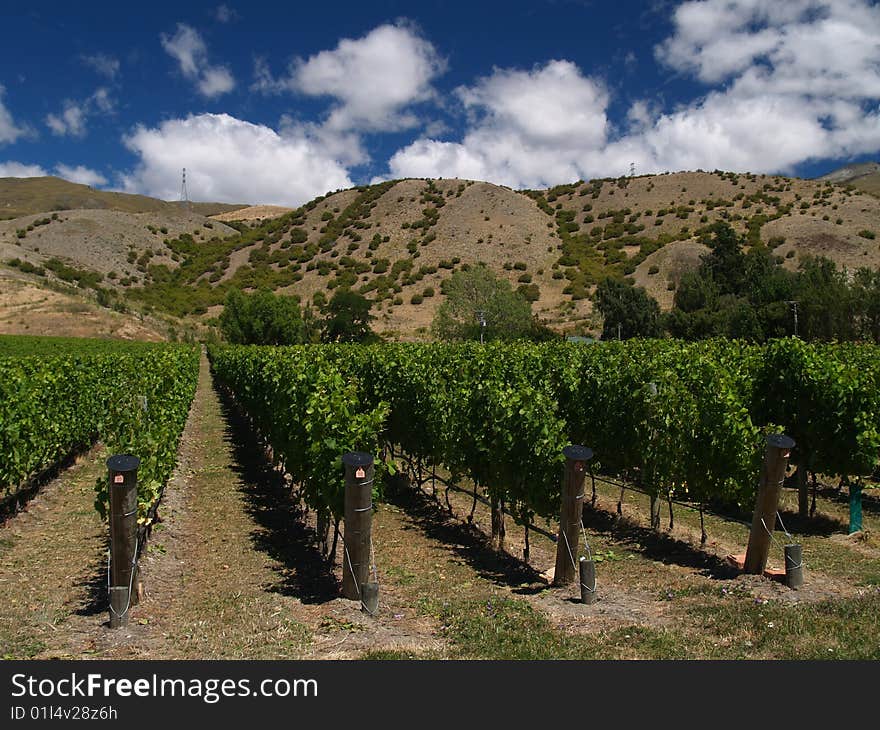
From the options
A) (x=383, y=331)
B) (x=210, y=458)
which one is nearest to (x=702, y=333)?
(x=383, y=331)

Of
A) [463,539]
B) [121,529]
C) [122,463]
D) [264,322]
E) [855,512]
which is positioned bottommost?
[463,539]

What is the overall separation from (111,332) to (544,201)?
56.0 meters

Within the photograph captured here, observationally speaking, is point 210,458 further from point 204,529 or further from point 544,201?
point 544,201

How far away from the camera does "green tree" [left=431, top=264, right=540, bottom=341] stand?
45406 mm

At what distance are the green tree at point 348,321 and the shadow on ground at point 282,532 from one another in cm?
3605

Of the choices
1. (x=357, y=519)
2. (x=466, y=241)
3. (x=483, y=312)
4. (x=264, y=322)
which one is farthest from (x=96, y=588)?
(x=466, y=241)

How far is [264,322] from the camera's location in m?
59.2

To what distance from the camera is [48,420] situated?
11.5 meters

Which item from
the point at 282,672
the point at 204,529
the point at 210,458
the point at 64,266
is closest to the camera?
the point at 282,672

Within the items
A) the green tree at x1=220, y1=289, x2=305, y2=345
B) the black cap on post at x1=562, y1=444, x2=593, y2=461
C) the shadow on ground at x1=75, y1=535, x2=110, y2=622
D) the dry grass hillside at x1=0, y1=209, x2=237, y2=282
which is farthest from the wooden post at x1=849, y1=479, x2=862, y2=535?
the dry grass hillside at x1=0, y1=209, x2=237, y2=282

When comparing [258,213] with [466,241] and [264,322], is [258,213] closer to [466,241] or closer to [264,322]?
[466,241]

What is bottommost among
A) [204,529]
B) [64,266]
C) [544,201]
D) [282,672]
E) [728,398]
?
[204,529]

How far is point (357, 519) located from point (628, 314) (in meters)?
43.9

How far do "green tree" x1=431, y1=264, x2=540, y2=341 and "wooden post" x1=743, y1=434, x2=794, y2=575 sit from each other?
36956mm
